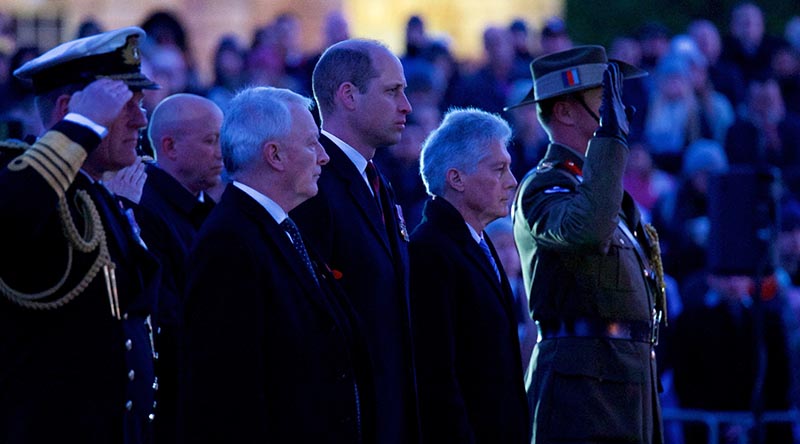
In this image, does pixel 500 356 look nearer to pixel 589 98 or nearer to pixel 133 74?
pixel 589 98

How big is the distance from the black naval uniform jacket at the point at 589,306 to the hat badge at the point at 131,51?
1731mm

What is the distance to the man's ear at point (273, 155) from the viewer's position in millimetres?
5512

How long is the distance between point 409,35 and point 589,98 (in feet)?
24.7

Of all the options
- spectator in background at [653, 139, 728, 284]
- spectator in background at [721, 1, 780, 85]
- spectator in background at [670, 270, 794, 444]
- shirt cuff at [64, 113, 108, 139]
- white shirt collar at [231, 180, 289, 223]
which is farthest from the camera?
spectator in background at [721, 1, 780, 85]

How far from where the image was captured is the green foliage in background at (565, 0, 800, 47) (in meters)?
23.2

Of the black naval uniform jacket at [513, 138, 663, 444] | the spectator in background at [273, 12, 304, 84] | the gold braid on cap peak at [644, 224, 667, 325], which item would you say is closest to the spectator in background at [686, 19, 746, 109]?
the spectator in background at [273, 12, 304, 84]

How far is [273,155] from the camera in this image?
5520mm

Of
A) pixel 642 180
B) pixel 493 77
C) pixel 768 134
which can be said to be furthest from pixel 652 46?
pixel 642 180

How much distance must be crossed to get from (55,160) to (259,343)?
82cm

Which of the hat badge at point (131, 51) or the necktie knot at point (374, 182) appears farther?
the necktie knot at point (374, 182)

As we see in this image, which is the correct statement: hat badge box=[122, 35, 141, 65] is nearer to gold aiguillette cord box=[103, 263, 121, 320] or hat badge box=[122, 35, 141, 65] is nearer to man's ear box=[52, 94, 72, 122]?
man's ear box=[52, 94, 72, 122]

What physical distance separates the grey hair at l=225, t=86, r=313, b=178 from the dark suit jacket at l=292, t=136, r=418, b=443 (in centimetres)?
53

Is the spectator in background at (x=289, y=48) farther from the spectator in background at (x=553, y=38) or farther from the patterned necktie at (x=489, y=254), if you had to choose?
the patterned necktie at (x=489, y=254)

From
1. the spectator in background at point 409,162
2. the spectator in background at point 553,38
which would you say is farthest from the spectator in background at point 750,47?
the spectator in background at point 409,162
